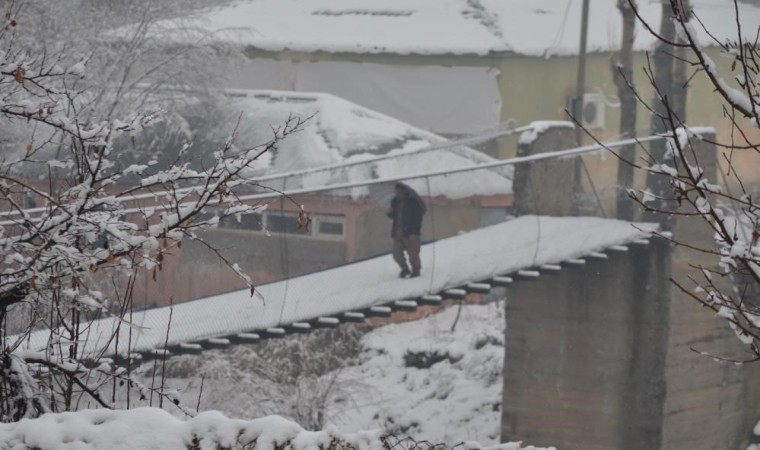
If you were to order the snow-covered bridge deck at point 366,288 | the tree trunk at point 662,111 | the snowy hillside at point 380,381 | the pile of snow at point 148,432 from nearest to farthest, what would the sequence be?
1. the pile of snow at point 148,432
2. the snow-covered bridge deck at point 366,288
3. the tree trunk at point 662,111
4. the snowy hillside at point 380,381

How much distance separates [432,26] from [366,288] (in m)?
18.0

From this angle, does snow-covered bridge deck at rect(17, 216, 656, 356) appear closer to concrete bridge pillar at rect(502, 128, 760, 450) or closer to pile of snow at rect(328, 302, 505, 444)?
concrete bridge pillar at rect(502, 128, 760, 450)

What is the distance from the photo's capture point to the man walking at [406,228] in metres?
17.9

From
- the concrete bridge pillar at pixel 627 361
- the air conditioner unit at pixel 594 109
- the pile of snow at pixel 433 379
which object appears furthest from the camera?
the air conditioner unit at pixel 594 109

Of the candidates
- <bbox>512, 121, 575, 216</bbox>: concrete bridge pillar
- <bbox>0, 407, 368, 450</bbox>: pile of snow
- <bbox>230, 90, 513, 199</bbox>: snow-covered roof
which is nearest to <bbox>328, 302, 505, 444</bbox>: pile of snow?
<bbox>230, 90, 513, 199</bbox>: snow-covered roof

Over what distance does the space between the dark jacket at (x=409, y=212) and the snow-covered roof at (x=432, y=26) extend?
51.9 feet

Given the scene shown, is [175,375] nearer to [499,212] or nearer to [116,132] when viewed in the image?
[499,212]

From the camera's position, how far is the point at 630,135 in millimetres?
23578

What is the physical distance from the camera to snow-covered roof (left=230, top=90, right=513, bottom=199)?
2423 cm

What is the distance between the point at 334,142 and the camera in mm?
28422

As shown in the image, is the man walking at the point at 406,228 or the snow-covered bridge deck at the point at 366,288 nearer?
the snow-covered bridge deck at the point at 366,288

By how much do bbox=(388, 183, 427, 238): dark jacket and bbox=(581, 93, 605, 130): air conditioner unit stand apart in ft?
50.2

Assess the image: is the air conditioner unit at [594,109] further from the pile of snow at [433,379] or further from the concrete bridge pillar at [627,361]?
the concrete bridge pillar at [627,361]

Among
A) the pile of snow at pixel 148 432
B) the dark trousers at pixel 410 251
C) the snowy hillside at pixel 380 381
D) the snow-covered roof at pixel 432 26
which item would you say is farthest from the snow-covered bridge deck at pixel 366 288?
the snow-covered roof at pixel 432 26
